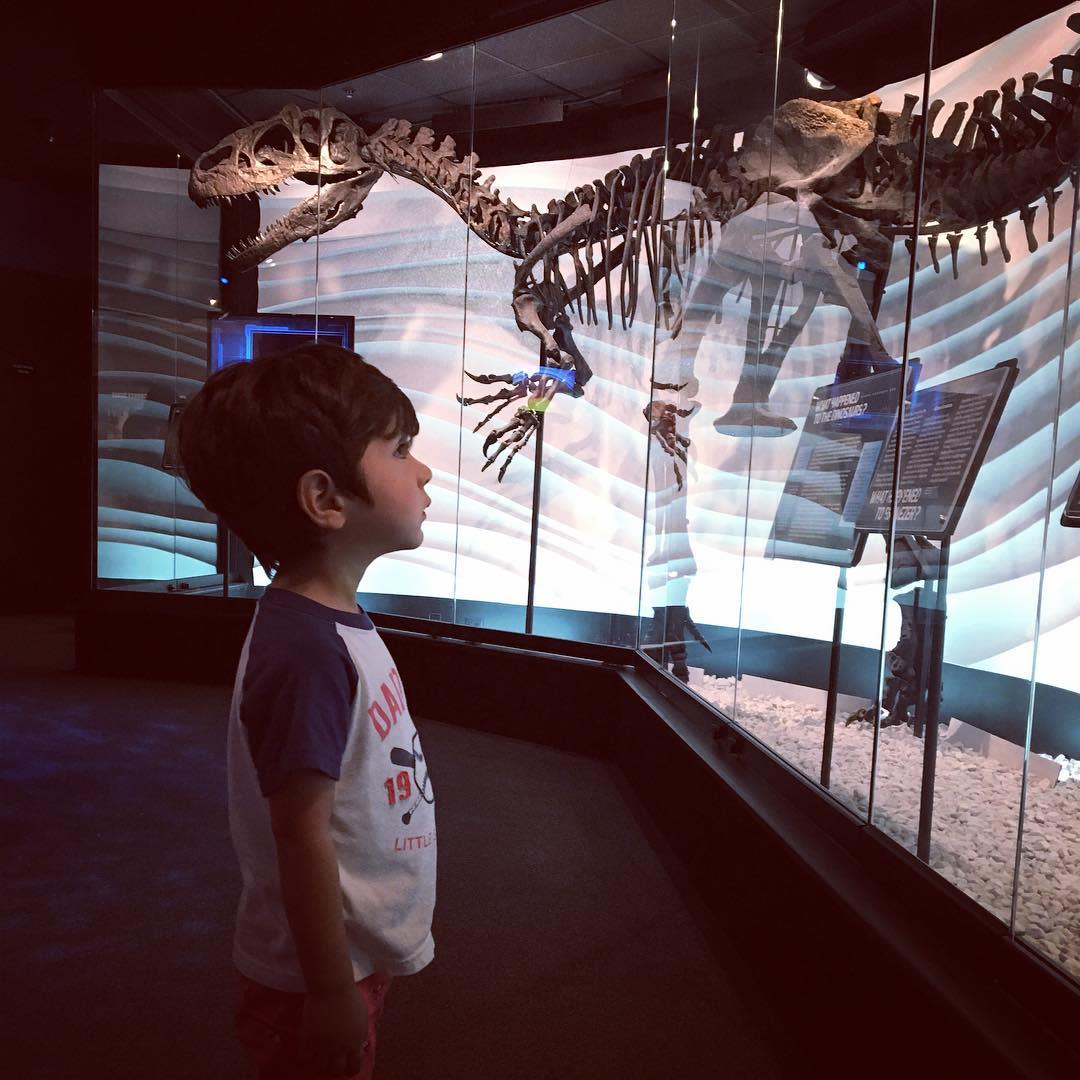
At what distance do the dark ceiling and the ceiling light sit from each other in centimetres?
90

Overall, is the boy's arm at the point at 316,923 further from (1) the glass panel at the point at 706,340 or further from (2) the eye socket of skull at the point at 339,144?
(2) the eye socket of skull at the point at 339,144

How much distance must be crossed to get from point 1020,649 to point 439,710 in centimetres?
335

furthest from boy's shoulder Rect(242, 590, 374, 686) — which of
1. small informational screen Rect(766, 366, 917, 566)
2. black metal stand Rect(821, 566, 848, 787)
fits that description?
black metal stand Rect(821, 566, 848, 787)

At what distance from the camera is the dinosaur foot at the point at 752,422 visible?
11.1 feet

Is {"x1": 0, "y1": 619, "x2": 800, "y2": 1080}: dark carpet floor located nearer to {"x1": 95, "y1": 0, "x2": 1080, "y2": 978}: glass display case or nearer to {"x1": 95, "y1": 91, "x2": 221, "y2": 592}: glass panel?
{"x1": 95, "y1": 0, "x2": 1080, "y2": 978}: glass display case

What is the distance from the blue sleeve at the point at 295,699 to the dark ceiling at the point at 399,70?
3.74m

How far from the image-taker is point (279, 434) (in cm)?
103

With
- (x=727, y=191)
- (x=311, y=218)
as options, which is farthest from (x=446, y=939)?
(x=311, y=218)

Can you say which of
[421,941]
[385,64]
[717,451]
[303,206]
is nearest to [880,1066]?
[421,941]

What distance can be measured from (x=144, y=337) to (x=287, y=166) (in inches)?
80.6

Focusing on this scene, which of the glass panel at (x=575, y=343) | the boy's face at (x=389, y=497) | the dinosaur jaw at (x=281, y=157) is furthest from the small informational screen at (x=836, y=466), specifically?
the dinosaur jaw at (x=281, y=157)

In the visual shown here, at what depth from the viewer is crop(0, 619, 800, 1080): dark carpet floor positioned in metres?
2.00

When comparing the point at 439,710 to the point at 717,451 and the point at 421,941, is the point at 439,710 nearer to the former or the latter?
the point at 717,451

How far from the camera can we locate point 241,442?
1.04 metres
